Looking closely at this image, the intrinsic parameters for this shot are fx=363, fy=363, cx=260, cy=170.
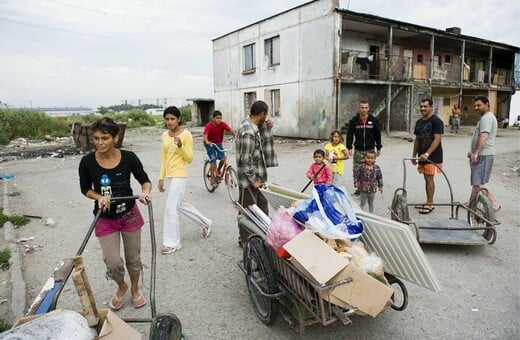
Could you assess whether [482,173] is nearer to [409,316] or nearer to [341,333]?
[409,316]

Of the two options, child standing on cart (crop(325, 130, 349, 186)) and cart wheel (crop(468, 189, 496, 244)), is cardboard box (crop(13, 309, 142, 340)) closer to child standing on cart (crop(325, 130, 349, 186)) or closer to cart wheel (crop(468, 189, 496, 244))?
cart wheel (crop(468, 189, 496, 244))

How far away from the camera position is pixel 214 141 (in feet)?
25.7

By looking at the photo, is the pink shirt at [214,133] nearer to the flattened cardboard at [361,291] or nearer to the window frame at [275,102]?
the flattened cardboard at [361,291]

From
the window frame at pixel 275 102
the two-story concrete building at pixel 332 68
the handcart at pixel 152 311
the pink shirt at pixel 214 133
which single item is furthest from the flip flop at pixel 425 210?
the window frame at pixel 275 102

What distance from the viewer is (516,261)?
414 centimetres

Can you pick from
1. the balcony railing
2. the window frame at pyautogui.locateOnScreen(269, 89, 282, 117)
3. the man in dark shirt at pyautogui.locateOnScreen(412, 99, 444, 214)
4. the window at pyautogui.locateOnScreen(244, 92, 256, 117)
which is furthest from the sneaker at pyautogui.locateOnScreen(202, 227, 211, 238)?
the window at pyautogui.locateOnScreen(244, 92, 256, 117)

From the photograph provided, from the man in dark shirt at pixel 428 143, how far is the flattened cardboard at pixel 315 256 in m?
3.78

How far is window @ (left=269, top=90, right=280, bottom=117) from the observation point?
69.5 feet

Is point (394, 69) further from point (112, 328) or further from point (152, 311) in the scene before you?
point (112, 328)

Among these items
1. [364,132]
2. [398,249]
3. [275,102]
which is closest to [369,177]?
[364,132]

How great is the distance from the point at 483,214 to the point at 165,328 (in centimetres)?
428

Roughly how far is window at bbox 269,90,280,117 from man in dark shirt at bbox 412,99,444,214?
15419 mm

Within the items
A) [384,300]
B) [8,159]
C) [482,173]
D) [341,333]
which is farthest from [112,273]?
[8,159]

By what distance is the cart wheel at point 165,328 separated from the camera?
2.02 metres
